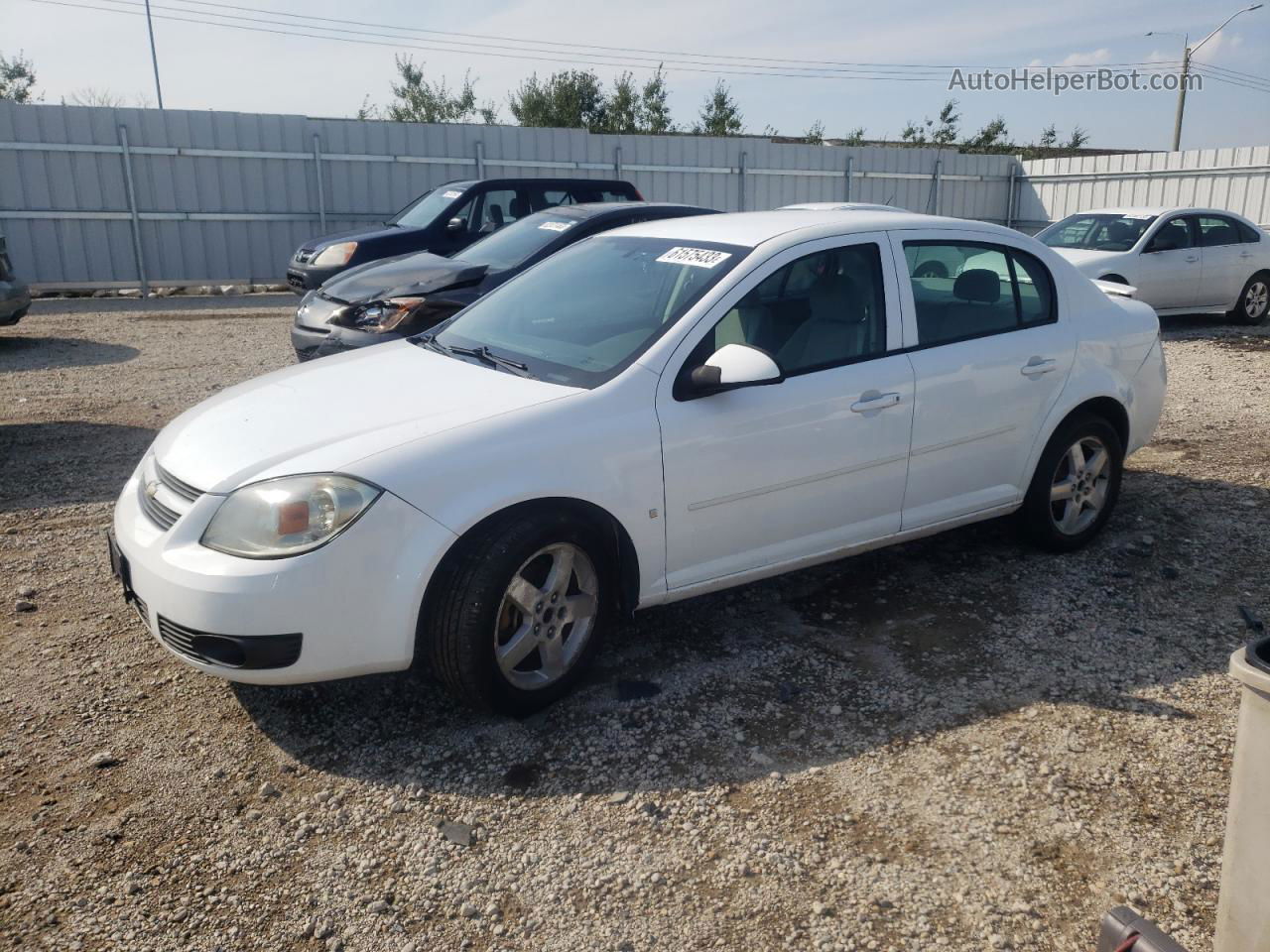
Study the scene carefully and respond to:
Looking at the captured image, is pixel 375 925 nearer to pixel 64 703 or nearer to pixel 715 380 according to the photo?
pixel 64 703

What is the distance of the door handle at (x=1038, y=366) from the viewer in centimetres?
457

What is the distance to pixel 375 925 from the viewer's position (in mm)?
2604

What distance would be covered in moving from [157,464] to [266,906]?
167 centimetres

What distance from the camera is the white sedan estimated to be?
3.13 m

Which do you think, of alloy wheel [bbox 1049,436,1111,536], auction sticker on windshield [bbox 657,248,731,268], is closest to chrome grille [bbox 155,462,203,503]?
auction sticker on windshield [bbox 657,248,731,268]

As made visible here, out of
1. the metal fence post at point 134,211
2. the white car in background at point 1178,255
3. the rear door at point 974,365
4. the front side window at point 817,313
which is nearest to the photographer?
the front side window at point 817,313

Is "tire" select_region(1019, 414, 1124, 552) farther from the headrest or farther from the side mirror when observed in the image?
the side mirror

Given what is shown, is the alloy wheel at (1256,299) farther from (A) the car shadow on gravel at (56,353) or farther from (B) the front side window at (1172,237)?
(A) the car shadow on gravel at (56,353)

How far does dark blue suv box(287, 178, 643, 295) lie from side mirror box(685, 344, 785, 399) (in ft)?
28.1

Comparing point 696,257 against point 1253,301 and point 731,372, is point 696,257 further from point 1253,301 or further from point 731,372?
point 1253,301

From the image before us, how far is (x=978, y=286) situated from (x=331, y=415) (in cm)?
285

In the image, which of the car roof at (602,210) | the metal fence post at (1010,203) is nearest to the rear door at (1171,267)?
the car roof at (602,210)

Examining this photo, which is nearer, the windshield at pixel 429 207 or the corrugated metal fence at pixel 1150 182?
the windshield at pixel 429 207

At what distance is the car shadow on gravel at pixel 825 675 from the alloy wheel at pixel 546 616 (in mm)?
178
